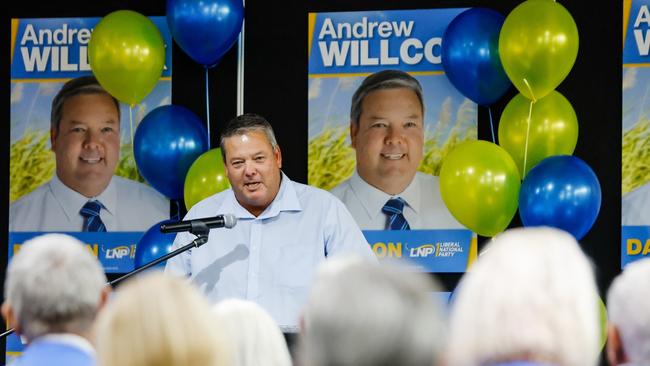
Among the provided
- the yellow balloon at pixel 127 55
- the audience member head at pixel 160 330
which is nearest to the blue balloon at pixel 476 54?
the yellow balloon at pixel 127 55

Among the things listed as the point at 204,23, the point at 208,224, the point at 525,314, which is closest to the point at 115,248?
the point at 204,23

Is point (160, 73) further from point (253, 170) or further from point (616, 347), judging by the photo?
point (616, 347)

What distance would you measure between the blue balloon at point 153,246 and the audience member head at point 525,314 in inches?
139

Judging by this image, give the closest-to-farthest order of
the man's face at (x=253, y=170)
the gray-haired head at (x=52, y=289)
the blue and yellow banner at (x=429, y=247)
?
the gray-haired head at (x=52, y=289) < the man's face at (x=253, y=170) < the blue and yellow banner at (x=429, y=247)

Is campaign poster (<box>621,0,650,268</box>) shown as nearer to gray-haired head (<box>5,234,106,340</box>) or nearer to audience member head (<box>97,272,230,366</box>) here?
gray-haired head (<box>5,234,106,340</box>)

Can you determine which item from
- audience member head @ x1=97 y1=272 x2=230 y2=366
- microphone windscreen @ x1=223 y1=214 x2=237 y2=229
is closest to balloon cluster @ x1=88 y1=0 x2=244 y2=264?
microphone windscreen @ x1=223 y1=214 x2=237 y2=229

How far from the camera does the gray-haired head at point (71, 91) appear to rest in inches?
→ 212

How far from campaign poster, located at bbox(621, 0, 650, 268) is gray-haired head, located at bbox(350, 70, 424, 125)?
102 centimetres

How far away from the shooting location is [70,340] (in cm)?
165

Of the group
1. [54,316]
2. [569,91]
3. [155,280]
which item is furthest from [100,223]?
[155,280]

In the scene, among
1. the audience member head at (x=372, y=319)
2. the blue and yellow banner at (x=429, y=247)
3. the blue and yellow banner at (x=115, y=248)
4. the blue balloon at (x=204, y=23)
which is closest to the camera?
the audience member head at (x=372, y=319)

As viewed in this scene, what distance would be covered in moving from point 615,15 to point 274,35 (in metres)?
1.74

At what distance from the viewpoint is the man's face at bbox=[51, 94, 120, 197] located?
5.35m

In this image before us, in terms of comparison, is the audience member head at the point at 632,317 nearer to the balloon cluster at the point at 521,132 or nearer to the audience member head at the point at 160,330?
the audience member head at the point at 160,330
